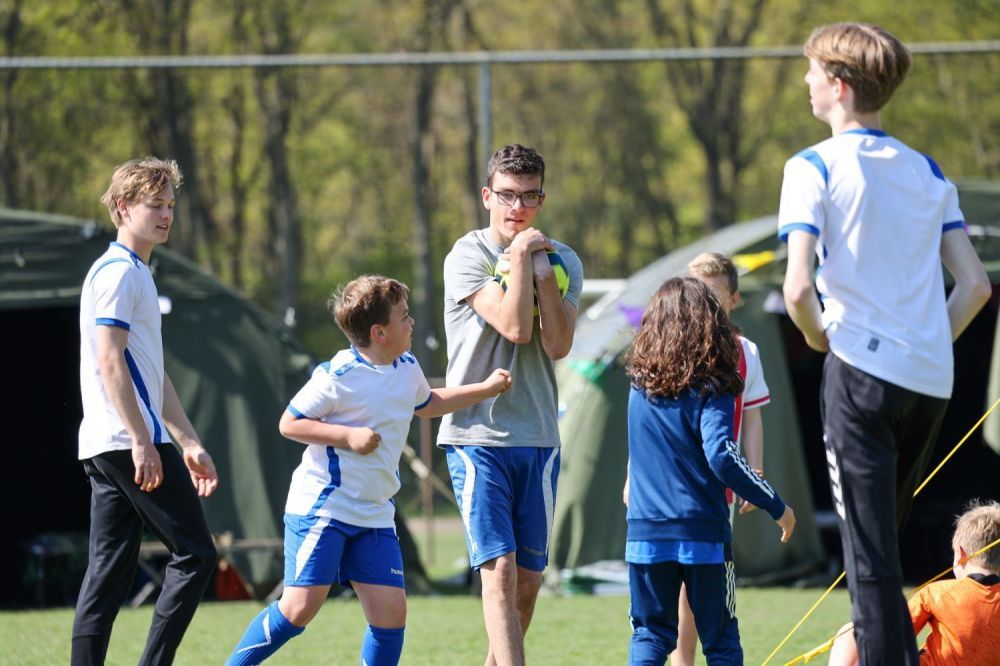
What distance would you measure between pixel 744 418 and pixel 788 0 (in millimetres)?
15774

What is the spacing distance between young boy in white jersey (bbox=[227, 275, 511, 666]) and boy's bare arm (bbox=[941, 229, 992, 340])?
4.37 feet

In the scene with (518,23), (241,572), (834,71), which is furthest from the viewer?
(518,23)

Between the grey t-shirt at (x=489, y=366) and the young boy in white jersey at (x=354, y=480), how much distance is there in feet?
0.65

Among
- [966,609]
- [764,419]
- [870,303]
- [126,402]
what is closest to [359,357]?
[126,402]

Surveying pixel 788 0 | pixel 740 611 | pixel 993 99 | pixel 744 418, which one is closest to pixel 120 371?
pixel 744 418

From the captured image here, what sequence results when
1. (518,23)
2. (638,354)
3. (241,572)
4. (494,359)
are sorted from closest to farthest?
(638,354)
(494,359)
(241,572)
(518,23)

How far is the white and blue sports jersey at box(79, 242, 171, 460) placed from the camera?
13.1ft

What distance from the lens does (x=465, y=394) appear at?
4.09m

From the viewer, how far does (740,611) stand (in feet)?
22.7

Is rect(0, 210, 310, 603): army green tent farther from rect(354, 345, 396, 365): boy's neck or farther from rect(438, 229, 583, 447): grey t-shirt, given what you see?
rect(354, 345, 396, 365): boy's neck

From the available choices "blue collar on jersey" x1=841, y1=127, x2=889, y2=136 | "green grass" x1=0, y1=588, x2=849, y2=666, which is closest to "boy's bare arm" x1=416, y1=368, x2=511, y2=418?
"blue collar on jersey" x1=841, y1=127, x2=889, y2=136

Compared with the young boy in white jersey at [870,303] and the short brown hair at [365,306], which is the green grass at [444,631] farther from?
the young boy in white jersey at [870,303]

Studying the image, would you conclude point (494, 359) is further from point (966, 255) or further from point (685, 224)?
point (685, 224)

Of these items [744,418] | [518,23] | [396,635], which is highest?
[518,23]
